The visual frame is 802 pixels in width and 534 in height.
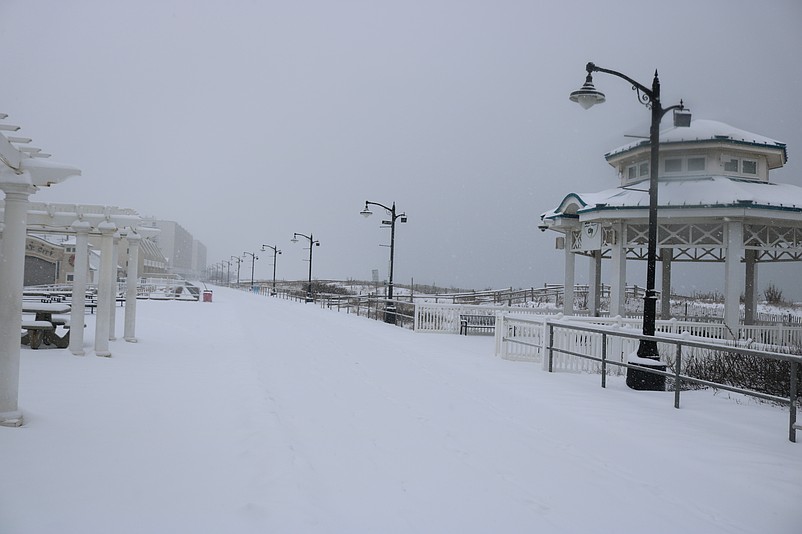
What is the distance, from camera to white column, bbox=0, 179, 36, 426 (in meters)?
6.32

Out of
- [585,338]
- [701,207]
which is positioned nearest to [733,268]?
[701,207]

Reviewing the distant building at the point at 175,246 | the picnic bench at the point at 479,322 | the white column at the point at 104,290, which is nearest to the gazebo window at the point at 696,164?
the picnic bench at the point at 479,322

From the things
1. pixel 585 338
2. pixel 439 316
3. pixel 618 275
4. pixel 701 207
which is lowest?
pixel 439 316

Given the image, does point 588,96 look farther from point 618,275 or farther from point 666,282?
point 666,282

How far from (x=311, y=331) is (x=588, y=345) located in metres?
10.2

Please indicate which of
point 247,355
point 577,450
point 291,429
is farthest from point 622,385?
point 247,355

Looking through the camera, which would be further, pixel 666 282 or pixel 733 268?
pixel 666 282

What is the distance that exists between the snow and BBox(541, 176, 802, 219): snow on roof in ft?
33.9

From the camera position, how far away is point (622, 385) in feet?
34.8

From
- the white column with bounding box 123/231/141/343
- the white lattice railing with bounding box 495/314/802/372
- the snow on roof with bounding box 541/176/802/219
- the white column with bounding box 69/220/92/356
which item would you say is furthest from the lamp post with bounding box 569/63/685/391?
the white column with bounding box 123/231/141/343

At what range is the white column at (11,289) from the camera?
6324 mm

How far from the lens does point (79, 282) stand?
1123cm

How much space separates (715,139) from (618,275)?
6389 millimetres

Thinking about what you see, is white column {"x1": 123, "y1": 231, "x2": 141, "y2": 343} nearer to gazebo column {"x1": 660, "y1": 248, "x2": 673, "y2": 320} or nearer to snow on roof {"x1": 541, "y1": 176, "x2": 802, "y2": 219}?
snow on roof {"x1": 541, "y1": 176, "x2": 802, "y2": 219}
